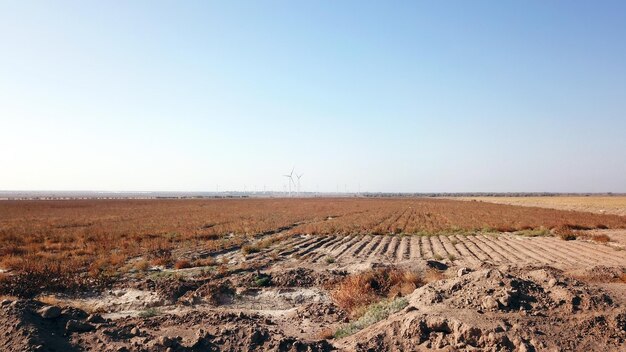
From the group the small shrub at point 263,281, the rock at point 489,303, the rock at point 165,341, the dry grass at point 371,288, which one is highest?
the rock at point 489,303

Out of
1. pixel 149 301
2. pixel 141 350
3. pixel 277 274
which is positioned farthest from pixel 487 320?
pixel 149 301

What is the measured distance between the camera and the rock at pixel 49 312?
7.32 meters

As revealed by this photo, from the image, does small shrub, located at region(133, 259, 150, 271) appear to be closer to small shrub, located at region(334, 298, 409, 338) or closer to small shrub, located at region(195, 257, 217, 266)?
small shrub, located at region(195, 257, 217, 266)

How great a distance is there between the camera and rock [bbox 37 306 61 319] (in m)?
7.32

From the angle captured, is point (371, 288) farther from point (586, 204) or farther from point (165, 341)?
point (586, 204)

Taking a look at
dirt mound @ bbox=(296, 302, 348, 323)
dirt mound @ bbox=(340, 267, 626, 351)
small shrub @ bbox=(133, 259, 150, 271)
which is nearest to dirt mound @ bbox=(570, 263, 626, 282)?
dirt mound @ bbox=(340, 267, 626, 351)

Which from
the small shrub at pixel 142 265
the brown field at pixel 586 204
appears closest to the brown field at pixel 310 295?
the small shrub at pixel 142 265

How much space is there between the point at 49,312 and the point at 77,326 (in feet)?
2.24

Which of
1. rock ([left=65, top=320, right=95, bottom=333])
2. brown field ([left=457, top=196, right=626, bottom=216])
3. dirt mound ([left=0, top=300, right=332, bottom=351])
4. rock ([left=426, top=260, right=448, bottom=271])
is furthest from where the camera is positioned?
brown field ([left=457, top=196, right=626, bottom=216])

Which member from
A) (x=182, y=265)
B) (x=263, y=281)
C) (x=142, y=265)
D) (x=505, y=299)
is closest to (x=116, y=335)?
(x=263, y=281)

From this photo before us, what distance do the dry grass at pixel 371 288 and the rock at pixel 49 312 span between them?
6010mm

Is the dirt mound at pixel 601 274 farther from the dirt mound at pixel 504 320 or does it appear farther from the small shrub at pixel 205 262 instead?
the small shrub at pixel 205 262

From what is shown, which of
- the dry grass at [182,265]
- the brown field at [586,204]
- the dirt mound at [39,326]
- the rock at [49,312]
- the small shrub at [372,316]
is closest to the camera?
the dirt mound at [39,326]

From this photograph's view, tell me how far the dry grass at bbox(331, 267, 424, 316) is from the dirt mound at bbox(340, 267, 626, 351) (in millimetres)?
1970
